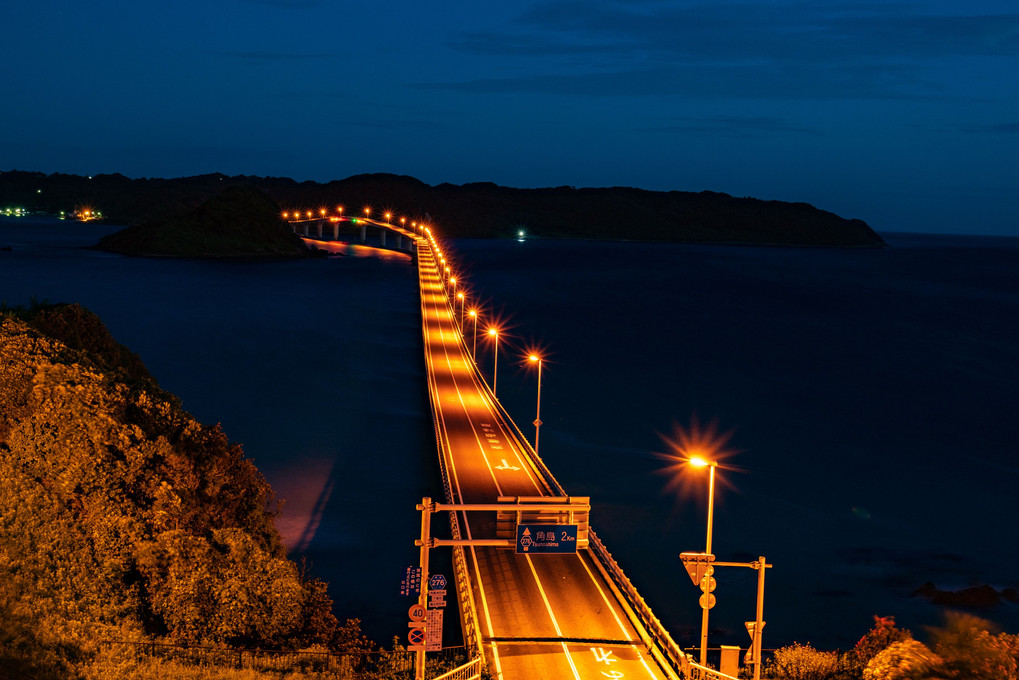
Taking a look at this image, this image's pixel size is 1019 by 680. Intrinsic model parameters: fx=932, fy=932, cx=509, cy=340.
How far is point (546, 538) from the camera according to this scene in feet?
91.5

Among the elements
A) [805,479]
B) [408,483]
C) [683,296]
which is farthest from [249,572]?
[683,296]

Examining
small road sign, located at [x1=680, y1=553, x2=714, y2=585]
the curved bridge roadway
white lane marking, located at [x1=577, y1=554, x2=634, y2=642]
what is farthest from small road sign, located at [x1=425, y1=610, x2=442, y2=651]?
small road sign, located at [x1=680, y1=553, x2=714, y2=585]

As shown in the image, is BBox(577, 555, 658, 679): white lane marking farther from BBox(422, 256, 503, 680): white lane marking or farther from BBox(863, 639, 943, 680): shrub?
BBox(863, 639, 943, 680): shrub

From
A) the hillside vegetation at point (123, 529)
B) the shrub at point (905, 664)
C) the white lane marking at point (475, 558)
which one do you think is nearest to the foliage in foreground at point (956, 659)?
the shrub at point (905, 664)

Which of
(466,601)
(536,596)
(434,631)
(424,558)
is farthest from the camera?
(536,596)

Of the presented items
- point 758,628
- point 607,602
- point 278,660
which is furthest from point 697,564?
point 278,660

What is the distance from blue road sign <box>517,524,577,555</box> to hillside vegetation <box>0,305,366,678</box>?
23.8 ft

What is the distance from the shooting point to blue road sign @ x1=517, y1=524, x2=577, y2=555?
1086 inches

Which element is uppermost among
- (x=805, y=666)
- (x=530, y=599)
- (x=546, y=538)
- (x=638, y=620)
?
(x=546, y=538)

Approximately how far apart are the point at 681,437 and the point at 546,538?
169 feet

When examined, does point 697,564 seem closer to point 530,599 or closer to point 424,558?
point 424,558

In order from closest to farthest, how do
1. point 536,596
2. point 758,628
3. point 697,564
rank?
point 758,628
point 697,564
point 536,596

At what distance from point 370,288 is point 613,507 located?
130822mm

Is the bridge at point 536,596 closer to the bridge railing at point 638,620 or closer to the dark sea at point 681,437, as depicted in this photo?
the bridge railing at point 638,620
